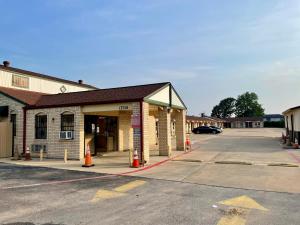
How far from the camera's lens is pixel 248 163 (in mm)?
13797

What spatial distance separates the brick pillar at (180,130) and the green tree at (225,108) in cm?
12153

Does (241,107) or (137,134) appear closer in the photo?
(137,134)

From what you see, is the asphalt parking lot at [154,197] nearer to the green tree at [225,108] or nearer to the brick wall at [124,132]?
A: the brick wall at [124,132]

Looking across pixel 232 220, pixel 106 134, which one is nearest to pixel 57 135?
pixel 106 134

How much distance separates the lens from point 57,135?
16469mm

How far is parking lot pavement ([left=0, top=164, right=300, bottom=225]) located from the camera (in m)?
5.83

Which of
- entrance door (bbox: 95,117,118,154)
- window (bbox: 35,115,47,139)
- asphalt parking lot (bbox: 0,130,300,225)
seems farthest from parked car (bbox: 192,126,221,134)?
asphalt parking lot (bbox: 0,130,300,225)

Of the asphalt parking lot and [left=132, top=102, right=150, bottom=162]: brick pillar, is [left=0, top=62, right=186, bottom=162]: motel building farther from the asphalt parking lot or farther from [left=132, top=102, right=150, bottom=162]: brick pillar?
the asphalt parking lot

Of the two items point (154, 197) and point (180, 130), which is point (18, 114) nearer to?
point (180, 130)

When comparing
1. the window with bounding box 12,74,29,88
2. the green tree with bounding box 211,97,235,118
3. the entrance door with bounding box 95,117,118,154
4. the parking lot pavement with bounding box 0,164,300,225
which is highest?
the green tree with bounding box 211,97,235,118

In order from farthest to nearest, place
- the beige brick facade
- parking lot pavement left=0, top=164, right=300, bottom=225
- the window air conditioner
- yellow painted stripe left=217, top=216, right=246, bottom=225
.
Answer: the beige brick facade, the window air conditioner, parking lot pavement left=0, top=164, right=300, bottom=225, yellow painted stripe left=217, top=216, right=246, bottom=225

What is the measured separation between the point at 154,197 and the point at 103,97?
30.9 feet

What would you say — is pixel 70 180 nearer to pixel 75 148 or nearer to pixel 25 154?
pixel 75 148

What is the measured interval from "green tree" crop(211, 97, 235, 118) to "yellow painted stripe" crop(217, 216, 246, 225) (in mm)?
136286
